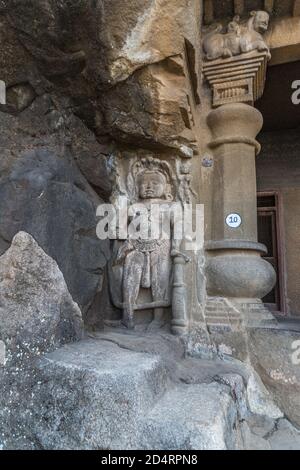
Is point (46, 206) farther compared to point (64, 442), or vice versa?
point (46, 206)

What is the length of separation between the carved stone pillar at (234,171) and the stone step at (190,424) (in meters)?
1.08

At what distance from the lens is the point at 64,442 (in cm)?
140

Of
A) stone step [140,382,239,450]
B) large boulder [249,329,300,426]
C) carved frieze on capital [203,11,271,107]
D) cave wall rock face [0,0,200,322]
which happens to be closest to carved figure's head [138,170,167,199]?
cave wall rock face [0,0,200,322]

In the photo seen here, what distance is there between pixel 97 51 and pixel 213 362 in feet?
6.81

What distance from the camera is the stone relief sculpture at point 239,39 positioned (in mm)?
2699

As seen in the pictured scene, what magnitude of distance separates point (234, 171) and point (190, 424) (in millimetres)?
1924

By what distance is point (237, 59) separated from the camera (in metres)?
2.74

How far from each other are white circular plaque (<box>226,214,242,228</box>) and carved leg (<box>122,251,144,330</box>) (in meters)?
0.70

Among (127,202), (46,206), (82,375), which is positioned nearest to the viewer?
(82,375)

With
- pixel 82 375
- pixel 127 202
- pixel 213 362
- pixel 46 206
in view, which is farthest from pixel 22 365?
pixel 127 202

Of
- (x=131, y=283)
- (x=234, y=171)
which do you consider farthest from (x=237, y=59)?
(x=131, y=283)

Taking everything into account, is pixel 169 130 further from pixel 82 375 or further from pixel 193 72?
pixel 82 375

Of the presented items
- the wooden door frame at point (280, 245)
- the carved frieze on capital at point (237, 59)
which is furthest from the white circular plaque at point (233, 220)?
the wooden door frame at point (280, 245)

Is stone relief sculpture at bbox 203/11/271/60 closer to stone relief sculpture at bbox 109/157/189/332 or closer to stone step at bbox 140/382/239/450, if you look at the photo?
stone relief sculpture at bbox 109/157/189/332
